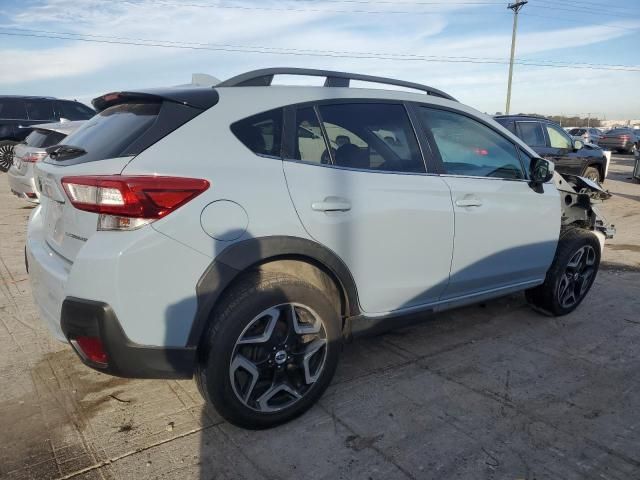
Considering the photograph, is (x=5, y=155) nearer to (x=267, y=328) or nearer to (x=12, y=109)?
(x=12, y=109)

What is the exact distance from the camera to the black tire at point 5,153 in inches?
506

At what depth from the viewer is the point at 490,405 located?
9.56 ft

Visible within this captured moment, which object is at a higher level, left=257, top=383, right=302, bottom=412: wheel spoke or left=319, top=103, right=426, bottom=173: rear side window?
left=319, top=103, right=426, bottom=173: rear side window

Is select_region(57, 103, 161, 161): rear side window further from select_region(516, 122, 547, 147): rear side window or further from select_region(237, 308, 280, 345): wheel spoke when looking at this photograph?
select_region(516, 122, 547, 147): rear side window

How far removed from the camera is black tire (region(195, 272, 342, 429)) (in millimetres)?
2375

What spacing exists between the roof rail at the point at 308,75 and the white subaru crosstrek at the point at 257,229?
0.01m

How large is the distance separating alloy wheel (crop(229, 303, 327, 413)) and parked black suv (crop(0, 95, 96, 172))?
12334 millimetres

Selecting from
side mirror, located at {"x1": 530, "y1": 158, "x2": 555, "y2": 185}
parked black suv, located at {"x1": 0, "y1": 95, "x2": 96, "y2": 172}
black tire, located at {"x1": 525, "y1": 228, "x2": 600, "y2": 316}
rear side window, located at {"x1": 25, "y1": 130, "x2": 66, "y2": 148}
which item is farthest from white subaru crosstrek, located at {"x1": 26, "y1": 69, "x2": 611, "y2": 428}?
parked black suv, located at {"x1": 0, "y1": 95, "x2": 96, "y2": 172}

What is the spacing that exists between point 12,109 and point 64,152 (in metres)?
12.3

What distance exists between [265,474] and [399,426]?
78 cm

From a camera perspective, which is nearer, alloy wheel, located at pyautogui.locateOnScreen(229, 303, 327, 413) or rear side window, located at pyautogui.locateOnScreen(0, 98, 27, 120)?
alloy wheel, located at pyautogui.locateOnScreen(229, 303, 327, 413)

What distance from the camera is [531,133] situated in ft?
31.8

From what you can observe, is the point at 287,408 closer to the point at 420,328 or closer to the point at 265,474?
the point at 265,474

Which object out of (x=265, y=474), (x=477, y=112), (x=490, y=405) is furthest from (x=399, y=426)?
(x=477, y=112)
